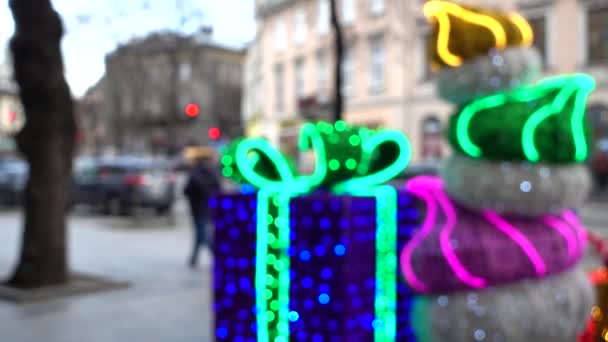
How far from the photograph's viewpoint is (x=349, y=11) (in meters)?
29.2

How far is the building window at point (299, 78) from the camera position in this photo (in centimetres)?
Result: 3369

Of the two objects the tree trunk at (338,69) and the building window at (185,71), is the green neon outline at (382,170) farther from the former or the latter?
the building window at (185,71)

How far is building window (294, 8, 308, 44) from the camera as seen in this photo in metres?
31.9

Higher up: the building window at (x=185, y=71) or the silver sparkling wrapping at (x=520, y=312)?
the building window at (x=185, y=71)

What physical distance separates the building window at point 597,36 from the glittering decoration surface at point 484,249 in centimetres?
2089

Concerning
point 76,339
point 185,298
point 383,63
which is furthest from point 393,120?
point 76,339

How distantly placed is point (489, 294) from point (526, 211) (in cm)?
48

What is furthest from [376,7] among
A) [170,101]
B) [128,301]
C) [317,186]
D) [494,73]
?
[317,186]

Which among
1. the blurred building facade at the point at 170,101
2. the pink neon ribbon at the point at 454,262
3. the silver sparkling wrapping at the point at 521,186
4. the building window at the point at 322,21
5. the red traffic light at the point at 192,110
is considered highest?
the building window at the point at 322,21

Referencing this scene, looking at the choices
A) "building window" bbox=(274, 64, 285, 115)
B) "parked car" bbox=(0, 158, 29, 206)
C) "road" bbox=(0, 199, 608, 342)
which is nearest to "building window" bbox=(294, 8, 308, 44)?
"building window" bbox=(274, 64, 285, 115)

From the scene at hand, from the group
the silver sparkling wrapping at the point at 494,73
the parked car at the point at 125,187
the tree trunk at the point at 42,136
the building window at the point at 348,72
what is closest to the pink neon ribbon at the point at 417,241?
the silver sparkling wrapping at the point at 494,73

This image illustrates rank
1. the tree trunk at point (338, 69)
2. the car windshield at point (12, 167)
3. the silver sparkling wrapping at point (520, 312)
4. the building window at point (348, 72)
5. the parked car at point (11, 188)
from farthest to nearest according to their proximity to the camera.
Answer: the building window at point (348, 72) < the car windshield at point (12, 167) < the parked car at point (11, 188) < the tree trunk at point (338, 69) < the silver sparkling wrapping at point (520, 312)

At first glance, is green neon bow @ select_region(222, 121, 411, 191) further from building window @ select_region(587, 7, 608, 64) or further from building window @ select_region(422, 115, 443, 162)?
building window @ select_region(422, 115, 443, 162)

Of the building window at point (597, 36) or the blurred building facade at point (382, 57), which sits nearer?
the building window at point (597, 36)
